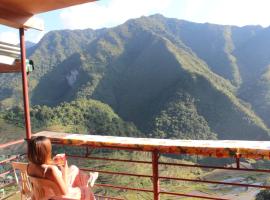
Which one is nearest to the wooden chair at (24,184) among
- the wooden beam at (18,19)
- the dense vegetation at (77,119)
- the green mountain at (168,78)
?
the wooden beam at (18,19)

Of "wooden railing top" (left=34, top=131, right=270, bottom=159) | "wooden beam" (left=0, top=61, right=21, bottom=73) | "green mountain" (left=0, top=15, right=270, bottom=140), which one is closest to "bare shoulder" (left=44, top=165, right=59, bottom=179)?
"wooden railing top" (left=34, top=131, right=270, bottom=159)

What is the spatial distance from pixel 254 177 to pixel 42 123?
29.5 m

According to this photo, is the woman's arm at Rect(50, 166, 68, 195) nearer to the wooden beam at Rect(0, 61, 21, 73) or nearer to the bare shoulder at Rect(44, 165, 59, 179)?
the bare shoulder at Rect(44, 165, 59, 179)

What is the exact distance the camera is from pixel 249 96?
73375 mm

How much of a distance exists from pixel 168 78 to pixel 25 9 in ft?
235

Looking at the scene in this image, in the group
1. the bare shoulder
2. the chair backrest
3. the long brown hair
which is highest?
the long brown hair

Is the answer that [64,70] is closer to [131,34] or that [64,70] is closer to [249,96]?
[131,34]

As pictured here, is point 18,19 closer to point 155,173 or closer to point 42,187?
point 42,187

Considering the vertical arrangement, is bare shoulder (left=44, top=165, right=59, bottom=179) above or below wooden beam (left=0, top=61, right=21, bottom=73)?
below

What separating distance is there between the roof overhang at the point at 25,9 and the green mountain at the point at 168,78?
56.4 m

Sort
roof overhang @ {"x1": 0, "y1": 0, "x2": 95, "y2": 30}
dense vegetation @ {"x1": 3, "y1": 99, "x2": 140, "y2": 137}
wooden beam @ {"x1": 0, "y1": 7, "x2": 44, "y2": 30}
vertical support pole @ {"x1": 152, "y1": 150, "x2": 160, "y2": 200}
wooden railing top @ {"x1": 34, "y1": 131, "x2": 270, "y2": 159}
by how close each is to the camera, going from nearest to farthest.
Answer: wooden railing top @ {"x1": 34, "y1": 131, "x2": 270, "y2": 159}
vertical support pole @ {"x1": 152, "y1": 150, "x2": 160, "y2": 200}
roof overhang @ {"x1": 0, "y1": 0, "x2": 95, "y2": 30}
wooden beam @ {"x1": 0, "y1": 7, "x2": 44, "y2": 30}
dense vegetation @ {"x1": 3, "y1": 99, "x2": 140, "y2": 137}

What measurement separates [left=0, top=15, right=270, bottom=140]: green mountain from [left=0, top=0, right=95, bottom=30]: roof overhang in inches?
2220

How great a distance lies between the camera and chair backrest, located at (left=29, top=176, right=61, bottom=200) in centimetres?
193

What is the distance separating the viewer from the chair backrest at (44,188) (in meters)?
1.93
